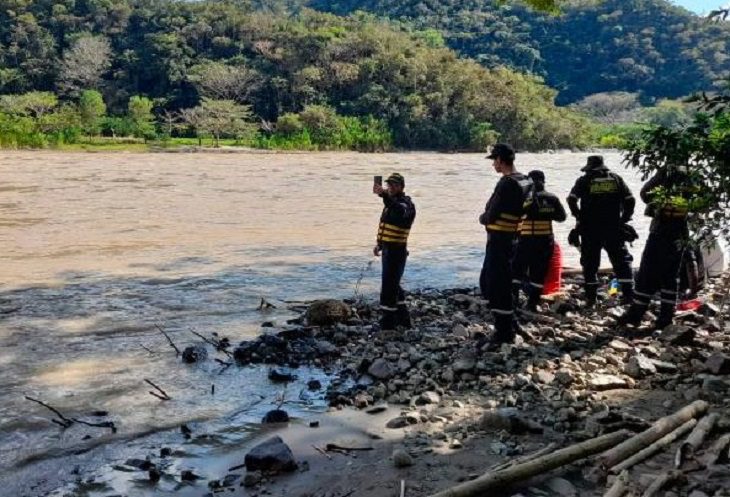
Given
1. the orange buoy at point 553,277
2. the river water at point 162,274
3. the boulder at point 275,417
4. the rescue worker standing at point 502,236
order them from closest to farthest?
the boulder at point 275,417 < the river water at point 162,274 < the rescue worker standing at point 502,236 < the orange buoy at point 553,277

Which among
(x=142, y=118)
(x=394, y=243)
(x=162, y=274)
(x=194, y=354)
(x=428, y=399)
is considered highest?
(x=142, y=118)

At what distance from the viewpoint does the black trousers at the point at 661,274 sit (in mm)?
8141

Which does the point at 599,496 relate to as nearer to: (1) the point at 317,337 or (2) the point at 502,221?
(2) the point at 502,221

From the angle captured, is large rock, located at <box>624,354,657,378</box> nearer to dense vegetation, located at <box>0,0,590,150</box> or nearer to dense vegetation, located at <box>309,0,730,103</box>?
dense vegetation, located at <box>0,0,590,150</box>

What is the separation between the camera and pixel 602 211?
30.6ft

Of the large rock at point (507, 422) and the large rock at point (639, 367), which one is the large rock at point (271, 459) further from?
the large rock at point (639, 367)

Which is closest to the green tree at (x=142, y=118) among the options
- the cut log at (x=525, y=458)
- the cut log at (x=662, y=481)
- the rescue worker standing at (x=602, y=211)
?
the rescue worker standing at (x=602, y=211)

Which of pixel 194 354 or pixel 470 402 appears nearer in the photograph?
pixel 470 402

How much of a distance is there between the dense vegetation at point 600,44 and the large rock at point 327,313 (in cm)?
13672

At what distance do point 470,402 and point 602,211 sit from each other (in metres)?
4.17

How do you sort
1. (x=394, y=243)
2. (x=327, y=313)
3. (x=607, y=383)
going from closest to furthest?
(x=607, y=383), (x=394, y=243), (x=327, y=313)

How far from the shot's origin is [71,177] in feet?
128

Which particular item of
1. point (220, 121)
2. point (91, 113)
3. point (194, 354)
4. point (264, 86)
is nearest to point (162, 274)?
point (194, 354)

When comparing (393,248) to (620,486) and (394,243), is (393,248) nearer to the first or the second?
(394,243)
